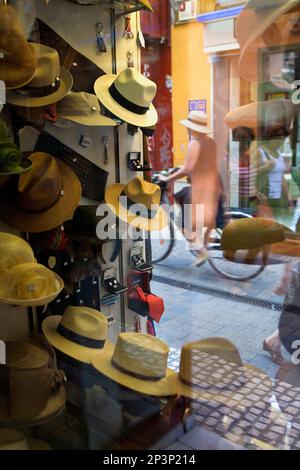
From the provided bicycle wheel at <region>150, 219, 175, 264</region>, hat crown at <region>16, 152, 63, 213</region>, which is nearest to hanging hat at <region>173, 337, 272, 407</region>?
hat crown at <region>16, 152, 63, 213</region>

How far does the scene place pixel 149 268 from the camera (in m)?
2.03

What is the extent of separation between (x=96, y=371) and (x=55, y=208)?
53 cm

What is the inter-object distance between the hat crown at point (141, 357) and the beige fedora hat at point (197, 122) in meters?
1.32

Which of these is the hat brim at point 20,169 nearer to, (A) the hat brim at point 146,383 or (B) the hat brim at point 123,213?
(B) the hat brim at point 123,213

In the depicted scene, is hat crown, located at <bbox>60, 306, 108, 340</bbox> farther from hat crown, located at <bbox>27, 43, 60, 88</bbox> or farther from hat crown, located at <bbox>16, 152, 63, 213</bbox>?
hat crown, located at <bbox>27, 43, 60, 88</bbox>

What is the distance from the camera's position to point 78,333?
151cm

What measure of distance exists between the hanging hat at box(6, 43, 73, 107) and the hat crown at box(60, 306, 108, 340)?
688 mm

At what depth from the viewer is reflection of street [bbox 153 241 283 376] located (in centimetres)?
214

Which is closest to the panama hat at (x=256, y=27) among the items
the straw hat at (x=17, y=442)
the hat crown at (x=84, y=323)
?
the hat crown at (x=84, y=323)

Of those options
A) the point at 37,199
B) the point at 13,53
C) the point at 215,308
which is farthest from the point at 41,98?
the point at 215,308

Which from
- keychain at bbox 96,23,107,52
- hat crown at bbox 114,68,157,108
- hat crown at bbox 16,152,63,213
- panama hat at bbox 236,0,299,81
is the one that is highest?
keychain at bbox 96,23,107,52
